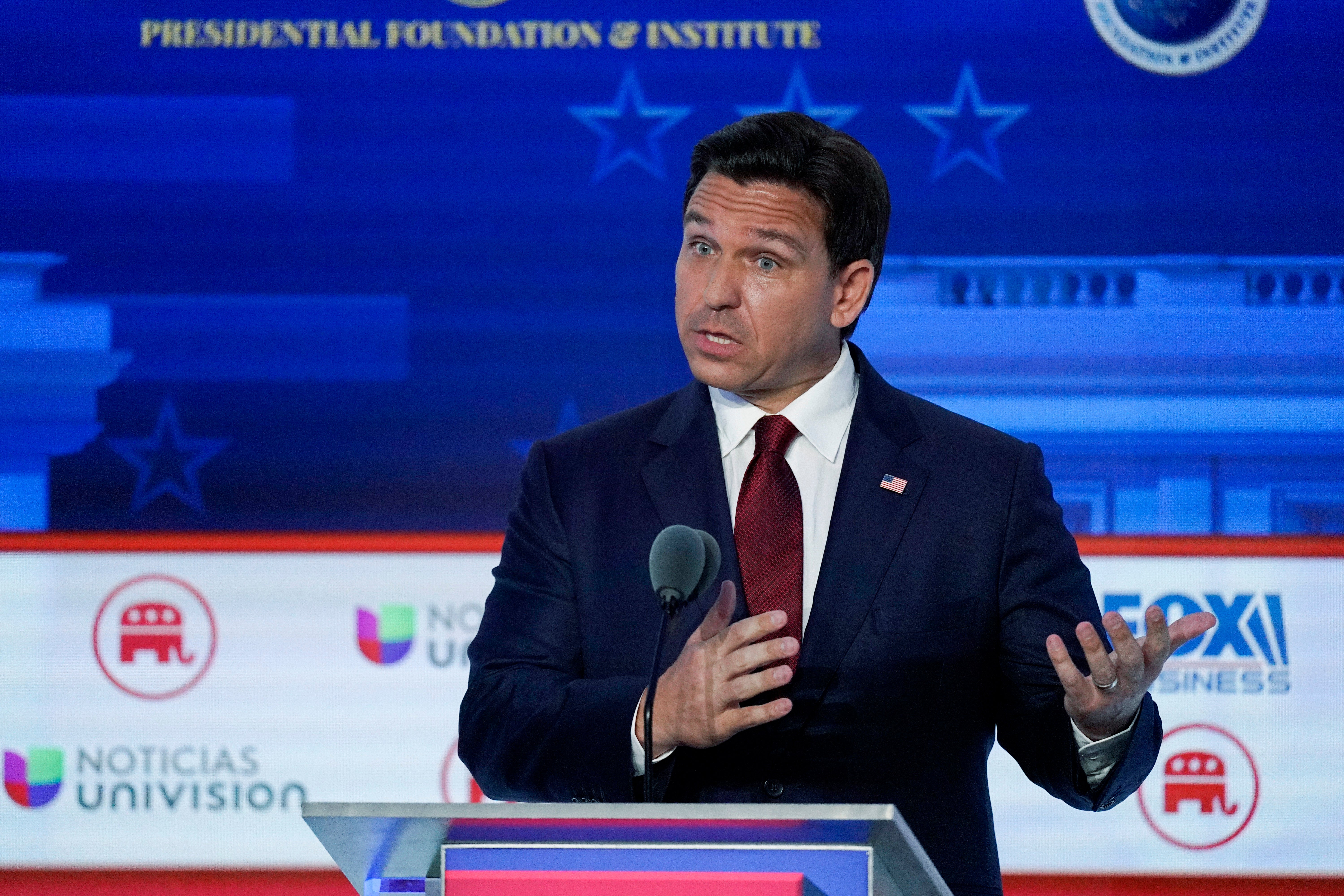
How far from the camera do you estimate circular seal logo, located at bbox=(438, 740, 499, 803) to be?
3408mm

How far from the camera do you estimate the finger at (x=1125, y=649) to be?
64.4 inches

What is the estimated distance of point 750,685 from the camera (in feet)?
5.17

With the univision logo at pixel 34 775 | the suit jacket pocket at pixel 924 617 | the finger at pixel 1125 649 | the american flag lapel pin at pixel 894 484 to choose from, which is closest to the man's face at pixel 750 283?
the american flag lapel pin at pixel 894 484

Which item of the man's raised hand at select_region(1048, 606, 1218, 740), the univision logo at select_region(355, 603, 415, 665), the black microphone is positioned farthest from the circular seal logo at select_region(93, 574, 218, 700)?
the man's raised hand at select_region(1048, 606, 1218, 740)

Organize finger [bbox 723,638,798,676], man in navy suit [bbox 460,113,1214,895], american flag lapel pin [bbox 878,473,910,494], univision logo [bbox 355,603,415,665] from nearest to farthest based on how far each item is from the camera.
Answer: finger [bbox 723,638,798,676] < man in navy suit [bbox 460,113,1214,895] < american flag lapel pin [bbox 878,473,910,494] < univision logo [bbox 355,603,415,665]

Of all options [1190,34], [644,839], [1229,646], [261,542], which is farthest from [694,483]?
[1190,34]

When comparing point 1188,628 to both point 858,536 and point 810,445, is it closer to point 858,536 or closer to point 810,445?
point 858,536

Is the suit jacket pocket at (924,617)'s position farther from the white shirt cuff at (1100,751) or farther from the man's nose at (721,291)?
the man's nose at (721,291)

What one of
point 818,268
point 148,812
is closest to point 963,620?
point 818,268

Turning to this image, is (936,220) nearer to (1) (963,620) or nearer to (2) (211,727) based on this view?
(1) (963,620)

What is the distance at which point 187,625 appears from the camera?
3463 millimetres

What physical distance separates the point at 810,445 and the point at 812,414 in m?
0.05

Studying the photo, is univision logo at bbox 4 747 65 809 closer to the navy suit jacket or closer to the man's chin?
the navy suit jacket

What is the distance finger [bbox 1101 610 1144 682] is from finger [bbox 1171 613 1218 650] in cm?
4
